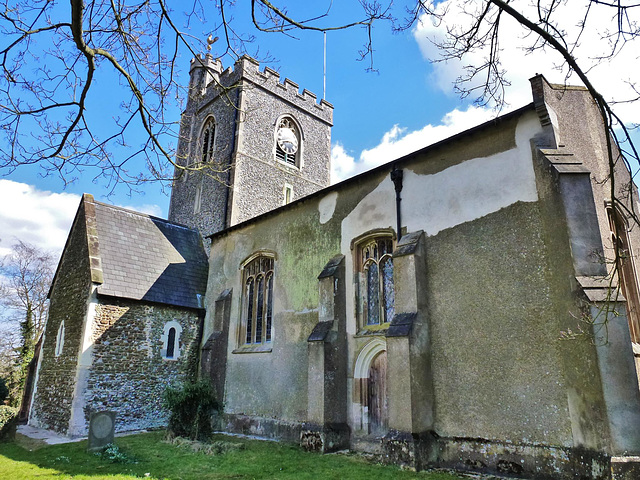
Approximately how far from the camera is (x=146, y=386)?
1297 centimetres

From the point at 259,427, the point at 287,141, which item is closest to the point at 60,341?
the point at 259,427

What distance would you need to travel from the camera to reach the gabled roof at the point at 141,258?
529 inches

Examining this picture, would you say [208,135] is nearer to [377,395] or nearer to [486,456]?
[377,395]

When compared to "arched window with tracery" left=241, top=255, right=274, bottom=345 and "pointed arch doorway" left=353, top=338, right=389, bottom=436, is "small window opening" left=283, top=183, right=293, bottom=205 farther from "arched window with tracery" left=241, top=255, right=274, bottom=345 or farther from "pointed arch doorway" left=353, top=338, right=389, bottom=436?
"pointed arch doorway" left=353, top=338, right=389, bottom=436

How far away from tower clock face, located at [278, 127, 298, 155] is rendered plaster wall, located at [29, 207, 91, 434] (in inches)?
397

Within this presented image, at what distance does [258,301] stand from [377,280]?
4.82m

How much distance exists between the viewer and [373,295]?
10.2 m

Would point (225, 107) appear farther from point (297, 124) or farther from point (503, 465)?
point (503, 465)

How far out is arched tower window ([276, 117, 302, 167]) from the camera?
21.7m

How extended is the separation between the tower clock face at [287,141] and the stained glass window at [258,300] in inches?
373

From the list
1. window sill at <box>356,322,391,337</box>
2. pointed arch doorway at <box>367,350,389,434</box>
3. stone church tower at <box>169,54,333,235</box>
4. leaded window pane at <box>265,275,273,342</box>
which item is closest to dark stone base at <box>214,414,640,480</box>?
pointed arch doorway at <box>367,350,389,434</box>

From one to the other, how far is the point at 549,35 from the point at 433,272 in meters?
5.51

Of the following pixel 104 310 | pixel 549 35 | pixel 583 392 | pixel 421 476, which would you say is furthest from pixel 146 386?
pixel 549 35

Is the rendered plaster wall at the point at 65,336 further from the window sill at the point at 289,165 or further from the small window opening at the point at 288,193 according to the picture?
the window sill at the point at 289,165
